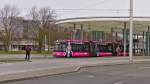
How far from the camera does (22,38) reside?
99188 millimetres

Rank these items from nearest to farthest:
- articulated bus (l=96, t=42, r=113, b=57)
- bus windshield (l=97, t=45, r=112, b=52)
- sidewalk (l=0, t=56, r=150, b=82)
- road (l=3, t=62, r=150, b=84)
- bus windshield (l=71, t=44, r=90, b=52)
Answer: road (l=3, t=62, r=150, b=84) → sidewalk (l=0, t=56, r=150, b=82) → bus windshield (l=71, t=44, r=90, b=52) → articulated bus (l=96, t=42, r=113, b=57) → bus windshield (l=97, t=45, r=112, b=52)

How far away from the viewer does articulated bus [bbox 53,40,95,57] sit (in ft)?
194

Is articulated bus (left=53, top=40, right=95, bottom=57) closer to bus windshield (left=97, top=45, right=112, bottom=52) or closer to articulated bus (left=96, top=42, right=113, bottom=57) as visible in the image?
articulated bus (left=96, top=42, right=113, bottom=57)

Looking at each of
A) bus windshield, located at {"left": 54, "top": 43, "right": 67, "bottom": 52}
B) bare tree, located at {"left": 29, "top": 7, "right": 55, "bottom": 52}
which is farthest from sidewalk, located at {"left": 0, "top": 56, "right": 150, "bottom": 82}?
bare tree, located at {"left": 29, "top": 7, "right": 55, "bottom": 52}

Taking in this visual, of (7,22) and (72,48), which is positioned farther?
(7,22)

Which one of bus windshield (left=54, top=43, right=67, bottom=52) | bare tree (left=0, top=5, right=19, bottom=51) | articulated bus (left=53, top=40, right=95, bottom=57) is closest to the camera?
articulated bus (left=53, top=40, right=95, bottom=57)

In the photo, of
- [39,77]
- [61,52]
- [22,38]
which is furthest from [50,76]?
[22,38]

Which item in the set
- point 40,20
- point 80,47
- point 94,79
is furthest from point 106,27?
point 94,79

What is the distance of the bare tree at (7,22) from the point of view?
284 feet

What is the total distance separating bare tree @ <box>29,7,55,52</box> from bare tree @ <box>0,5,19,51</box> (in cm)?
438

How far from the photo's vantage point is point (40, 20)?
86.6 metres

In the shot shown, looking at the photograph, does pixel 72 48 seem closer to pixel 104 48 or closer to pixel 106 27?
pixel 104 48

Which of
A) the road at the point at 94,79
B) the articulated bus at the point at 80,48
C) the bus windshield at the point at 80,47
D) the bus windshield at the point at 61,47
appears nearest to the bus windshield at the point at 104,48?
the articulated bus at the point at 80,48

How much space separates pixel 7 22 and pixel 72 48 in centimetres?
3236
